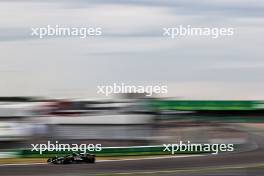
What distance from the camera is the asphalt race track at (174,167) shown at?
3.07 meters

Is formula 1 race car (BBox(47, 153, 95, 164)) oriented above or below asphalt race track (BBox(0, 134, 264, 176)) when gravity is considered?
above

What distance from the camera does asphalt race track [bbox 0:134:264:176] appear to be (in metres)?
3.07

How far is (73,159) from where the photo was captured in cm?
310

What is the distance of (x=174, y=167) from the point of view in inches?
123

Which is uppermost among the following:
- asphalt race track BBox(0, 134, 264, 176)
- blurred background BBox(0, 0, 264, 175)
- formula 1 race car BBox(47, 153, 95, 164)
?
blurred background BBox(0, 0, 264, 175)

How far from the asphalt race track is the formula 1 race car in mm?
23

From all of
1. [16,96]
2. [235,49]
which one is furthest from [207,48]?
[16,96]

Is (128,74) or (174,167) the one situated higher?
(128,74)

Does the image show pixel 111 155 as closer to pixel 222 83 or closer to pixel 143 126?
pixel 143 126

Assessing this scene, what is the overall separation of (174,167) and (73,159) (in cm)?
54

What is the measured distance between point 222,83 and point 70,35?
84 centimetres

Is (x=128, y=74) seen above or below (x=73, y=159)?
above

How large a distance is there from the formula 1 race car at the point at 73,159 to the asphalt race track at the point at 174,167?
0.02 m

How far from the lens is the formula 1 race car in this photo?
3086 millimetres
